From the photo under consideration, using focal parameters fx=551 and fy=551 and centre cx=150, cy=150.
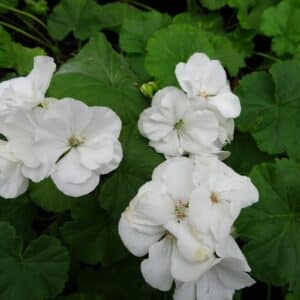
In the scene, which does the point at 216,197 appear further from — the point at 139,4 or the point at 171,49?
the point at 139,4

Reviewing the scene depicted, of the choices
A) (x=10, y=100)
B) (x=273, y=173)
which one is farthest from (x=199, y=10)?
(x=10, y=100)

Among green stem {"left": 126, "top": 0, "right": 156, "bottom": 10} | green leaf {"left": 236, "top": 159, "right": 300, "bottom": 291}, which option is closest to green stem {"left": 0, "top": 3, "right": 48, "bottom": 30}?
green stem {"left": 126, "top": 0, "right": 156, "bottom": 10}

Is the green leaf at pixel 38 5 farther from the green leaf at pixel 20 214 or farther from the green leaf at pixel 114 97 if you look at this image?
the green leaf at pixel 20 214

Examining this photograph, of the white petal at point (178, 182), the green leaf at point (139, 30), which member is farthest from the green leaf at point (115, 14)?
the white petal at point (178, 182)

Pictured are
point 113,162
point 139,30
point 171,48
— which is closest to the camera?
point 113,162

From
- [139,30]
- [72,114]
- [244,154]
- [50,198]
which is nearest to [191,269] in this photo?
[72,114]

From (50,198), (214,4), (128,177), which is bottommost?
(50,198)

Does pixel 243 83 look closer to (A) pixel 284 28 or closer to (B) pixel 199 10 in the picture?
(A) pixel 284 28
